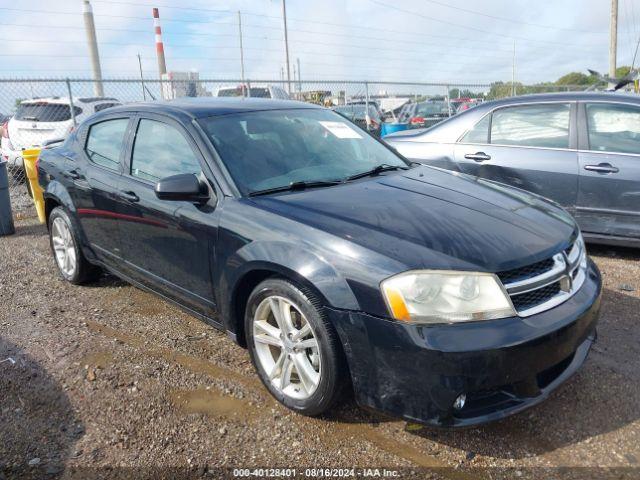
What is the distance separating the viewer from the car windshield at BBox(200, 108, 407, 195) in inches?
121

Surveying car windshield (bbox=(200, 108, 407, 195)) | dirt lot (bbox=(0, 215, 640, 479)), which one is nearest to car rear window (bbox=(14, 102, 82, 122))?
dirt lot (bbox=(0, 215, 640, 479))

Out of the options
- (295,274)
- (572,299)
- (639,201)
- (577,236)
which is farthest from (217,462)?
(639,201)

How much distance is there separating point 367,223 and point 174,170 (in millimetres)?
1419

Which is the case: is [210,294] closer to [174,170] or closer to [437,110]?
[174,170]

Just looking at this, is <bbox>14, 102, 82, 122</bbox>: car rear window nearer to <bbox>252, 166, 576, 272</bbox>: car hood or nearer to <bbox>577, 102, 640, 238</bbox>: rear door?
<bbox>252, 166, 576, 272</bbox>: car hood

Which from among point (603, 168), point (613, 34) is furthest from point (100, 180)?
point (613, 34)

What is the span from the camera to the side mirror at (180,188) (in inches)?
113

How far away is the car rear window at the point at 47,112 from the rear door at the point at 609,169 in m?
9.05

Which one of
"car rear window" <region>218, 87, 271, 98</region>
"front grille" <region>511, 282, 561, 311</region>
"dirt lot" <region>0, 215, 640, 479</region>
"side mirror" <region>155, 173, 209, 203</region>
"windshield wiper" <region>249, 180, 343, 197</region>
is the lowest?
"dirt lot" <region>0, 215, 640, 479</region>

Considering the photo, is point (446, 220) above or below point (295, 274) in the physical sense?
above

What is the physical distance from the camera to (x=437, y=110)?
17078 millimetres

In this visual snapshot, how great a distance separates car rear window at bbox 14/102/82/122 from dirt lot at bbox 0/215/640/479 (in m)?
7.53

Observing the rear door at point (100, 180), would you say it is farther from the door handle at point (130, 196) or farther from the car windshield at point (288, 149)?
the car windshield at point (288, 149)

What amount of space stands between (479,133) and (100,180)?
3.68 metres
